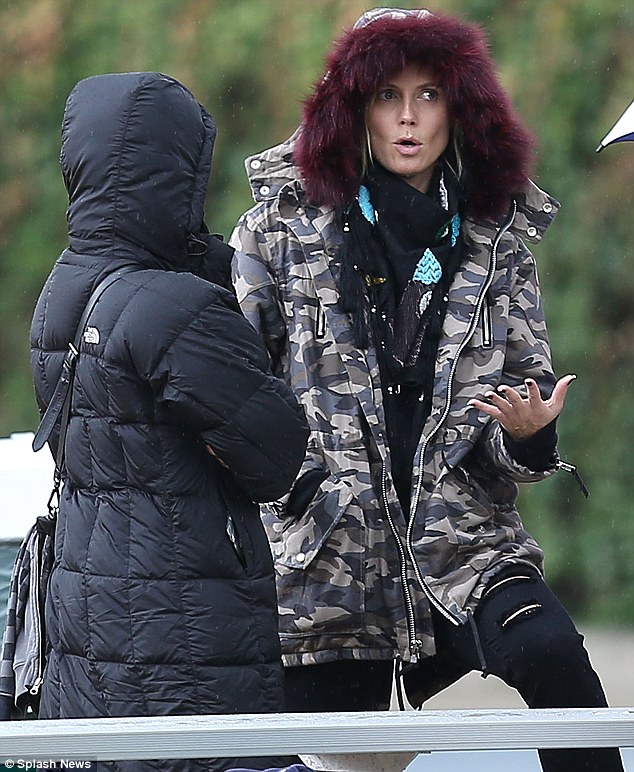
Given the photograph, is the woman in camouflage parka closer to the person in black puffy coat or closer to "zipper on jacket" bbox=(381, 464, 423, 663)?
"zipper on jacket" bbox=(381, 464, 423, 663)

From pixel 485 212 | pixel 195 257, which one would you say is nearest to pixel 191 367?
pixel 195 257

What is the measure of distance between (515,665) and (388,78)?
1.19 meters

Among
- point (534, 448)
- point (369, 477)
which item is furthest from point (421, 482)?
point (534, 448)

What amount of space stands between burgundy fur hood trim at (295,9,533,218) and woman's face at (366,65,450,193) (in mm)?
25

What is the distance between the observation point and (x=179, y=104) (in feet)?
9.20

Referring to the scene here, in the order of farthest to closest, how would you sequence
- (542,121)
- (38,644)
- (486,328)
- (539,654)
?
(542,121), (486,328), (539,654), (38,644)

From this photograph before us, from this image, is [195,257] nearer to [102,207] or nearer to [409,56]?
[102,207]

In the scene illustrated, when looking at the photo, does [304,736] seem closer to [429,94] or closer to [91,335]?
[91,335]

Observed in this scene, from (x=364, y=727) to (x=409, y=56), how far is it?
1.81 meters

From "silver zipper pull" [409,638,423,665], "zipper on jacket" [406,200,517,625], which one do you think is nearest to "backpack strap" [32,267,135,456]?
"zipper on jacket" [406,200,517,625]

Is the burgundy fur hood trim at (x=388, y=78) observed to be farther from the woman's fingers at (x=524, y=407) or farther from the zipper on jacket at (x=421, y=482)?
the woman's fingers at (x=524, y=407)

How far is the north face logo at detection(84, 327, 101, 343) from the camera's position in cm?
269

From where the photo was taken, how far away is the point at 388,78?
323 centimetres

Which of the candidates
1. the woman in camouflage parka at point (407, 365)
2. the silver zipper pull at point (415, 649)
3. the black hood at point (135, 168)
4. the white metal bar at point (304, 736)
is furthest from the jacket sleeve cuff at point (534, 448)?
the white metal bar at point (304, 736)
